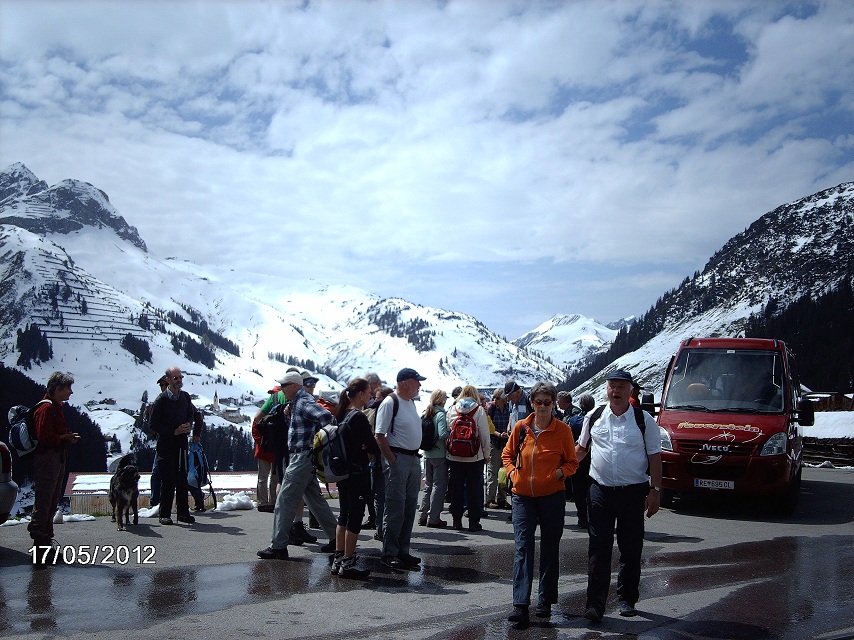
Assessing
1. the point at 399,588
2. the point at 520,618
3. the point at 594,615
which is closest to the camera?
the point at 520,618

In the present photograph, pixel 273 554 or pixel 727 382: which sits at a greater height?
pixel 727 382

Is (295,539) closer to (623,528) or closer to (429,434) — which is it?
(429,434)

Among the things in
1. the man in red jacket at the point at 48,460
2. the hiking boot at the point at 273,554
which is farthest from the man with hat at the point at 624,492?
the man in red jacket at the point at 48,460

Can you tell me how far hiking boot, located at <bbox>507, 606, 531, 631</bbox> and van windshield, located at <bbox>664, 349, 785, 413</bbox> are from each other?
26.2 ft

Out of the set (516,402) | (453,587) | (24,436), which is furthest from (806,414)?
(24,436)

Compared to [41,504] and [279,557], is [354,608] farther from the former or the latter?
[41,504]

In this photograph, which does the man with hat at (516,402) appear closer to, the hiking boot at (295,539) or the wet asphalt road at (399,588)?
the wet asphalt road at (399,588)

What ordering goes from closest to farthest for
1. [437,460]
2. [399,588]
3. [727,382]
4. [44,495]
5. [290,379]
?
[399,588] → [44,495] → [290,379] → [437,460] → [727,382]

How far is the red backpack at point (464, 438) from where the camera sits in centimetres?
1080

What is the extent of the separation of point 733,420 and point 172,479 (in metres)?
A: 8.86

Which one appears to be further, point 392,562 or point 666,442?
point 666,442

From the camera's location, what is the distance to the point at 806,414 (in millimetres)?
12891

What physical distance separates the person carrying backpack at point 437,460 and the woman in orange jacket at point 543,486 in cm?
467

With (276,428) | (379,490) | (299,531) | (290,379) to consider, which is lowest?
(299,531)
